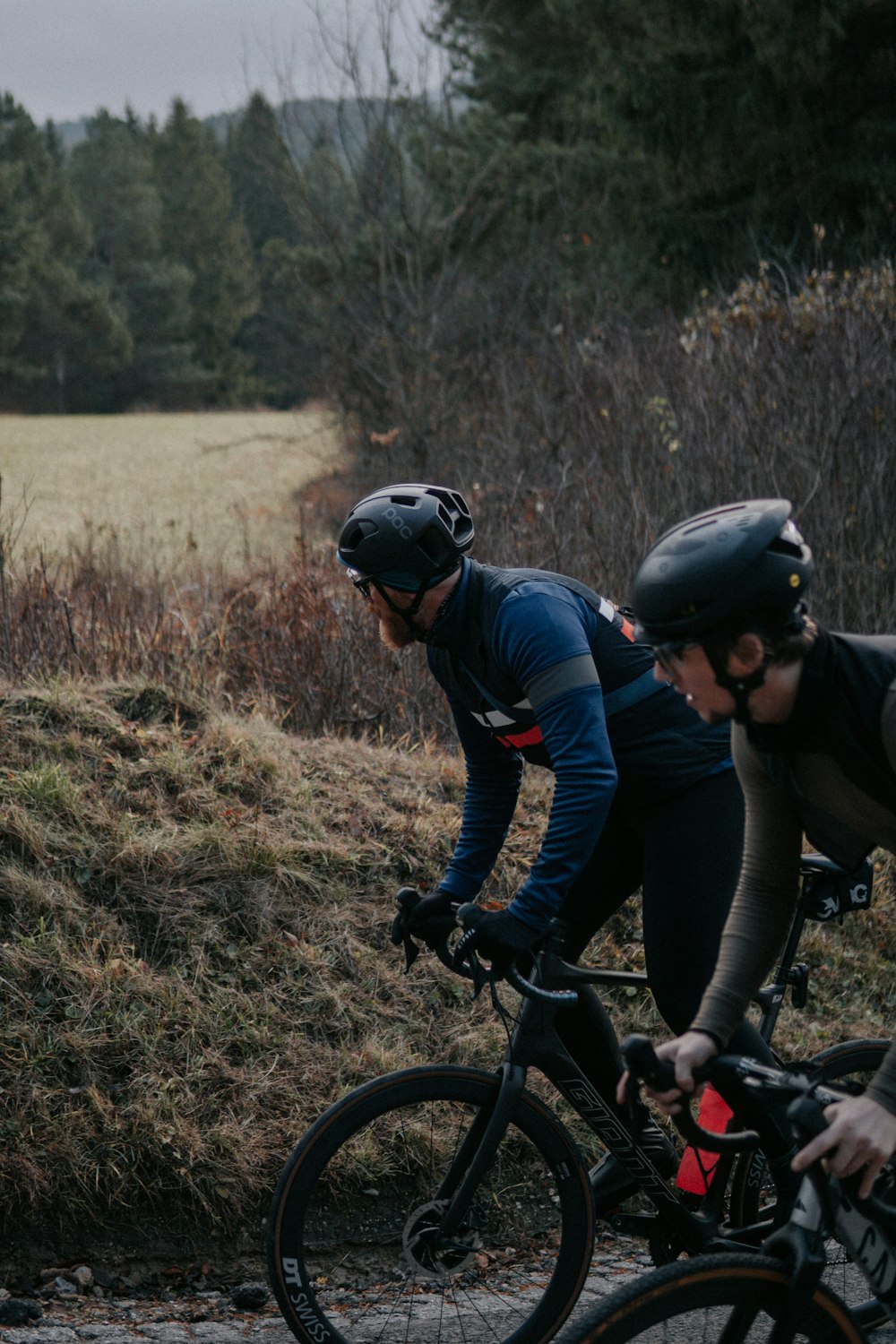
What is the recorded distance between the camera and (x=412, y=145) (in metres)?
18.0

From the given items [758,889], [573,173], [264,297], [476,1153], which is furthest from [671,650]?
[264,297]

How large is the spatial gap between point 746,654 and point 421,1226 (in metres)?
1.76

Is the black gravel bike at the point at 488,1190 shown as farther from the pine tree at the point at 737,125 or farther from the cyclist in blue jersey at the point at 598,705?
the pine tree at the point at 737,125

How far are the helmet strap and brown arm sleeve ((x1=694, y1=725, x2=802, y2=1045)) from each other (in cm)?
18

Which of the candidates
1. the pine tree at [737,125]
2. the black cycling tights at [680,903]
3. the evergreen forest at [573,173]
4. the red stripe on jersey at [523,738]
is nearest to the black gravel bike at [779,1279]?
the black cycling tights at [680,903]

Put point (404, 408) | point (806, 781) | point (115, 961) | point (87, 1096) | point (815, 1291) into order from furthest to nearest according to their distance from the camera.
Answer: point (404, 408)
point (115, 961)
point (87, 1096)
point (806, 781)
point (815, 1291)

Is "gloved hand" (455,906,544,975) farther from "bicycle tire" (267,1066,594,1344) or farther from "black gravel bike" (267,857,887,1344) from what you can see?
"bicycle tire" (267,1066,594,1344)

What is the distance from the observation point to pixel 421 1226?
3139mm

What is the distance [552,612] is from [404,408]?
55.0ft

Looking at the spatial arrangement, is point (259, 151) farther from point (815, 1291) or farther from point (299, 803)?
point (815, 1291)

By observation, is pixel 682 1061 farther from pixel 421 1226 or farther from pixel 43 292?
pixel 43 292

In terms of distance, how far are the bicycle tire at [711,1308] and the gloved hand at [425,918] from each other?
3.84 ft

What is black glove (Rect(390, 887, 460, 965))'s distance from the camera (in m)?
3.13

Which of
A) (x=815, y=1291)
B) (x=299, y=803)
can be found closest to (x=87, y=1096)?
(x=299, y=803)
